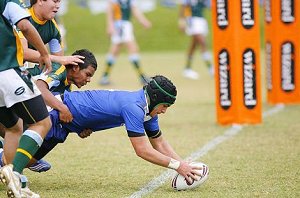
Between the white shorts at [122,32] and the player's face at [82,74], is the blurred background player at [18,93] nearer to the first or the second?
the player's face at [82,74]

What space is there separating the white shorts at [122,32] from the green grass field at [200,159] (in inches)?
178

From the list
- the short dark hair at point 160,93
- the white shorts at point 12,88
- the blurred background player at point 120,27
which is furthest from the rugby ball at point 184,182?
the blurred background player at point 120,27

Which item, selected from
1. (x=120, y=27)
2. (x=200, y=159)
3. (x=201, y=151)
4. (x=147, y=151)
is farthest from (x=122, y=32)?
(x=147, y=151)

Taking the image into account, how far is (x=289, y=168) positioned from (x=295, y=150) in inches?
45.8

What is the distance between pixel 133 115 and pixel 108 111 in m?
0.29

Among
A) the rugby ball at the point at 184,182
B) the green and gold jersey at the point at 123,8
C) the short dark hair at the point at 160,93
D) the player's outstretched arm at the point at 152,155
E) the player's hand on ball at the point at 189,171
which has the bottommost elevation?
the green and gold jersey at the point at 123,8

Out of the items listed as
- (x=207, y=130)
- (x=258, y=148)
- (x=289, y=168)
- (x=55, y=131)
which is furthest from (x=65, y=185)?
(x=207, y=130)

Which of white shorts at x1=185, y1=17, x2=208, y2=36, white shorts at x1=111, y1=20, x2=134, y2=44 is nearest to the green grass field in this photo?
white shorts at x1=111, y1=20, x2=134, y2=44

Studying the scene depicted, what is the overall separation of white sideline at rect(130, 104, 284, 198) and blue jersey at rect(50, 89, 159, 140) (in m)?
0.48

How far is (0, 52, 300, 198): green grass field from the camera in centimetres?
664

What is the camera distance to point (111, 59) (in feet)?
56.4

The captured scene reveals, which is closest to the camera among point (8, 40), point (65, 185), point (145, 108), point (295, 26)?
point (8, 40)

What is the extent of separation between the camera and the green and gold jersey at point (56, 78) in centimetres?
691

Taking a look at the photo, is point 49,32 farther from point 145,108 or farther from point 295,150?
point 295,150
